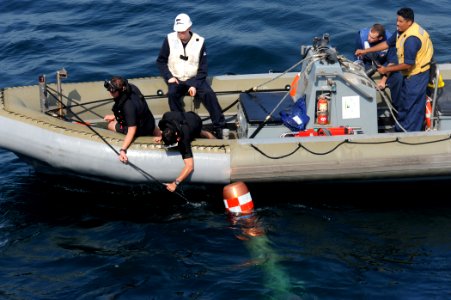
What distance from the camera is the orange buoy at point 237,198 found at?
783 centimetres

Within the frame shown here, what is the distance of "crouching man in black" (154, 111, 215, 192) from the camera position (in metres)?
7.67

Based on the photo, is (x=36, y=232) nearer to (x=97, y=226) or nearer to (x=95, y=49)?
(x=97, y=226)

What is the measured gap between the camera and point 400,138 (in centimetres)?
798

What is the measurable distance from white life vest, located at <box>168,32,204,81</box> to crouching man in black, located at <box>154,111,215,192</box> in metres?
0.94

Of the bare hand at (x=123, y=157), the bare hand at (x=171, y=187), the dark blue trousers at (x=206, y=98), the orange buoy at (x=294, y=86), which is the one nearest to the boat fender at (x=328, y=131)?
the orange buoy at (x=294, y=86)

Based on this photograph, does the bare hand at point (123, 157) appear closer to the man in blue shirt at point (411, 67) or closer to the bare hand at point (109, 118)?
the bare hand at point (109, 118)

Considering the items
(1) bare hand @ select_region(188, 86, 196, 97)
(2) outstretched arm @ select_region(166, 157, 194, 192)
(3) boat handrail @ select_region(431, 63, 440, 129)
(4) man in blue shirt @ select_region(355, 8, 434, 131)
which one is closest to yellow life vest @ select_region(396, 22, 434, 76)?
(4) man in blue shirt @ select_region(355, 8, 434, 131)

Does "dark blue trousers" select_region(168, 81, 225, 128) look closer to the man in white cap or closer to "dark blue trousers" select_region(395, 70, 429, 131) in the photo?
the man in white cap

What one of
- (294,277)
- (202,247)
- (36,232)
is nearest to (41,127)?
(36,232)

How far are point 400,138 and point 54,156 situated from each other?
3.62 m

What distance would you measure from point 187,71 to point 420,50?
2.64m

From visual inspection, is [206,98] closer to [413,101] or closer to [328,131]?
[328,131]

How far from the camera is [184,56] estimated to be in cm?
884

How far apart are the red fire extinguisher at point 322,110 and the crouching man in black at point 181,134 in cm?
131
